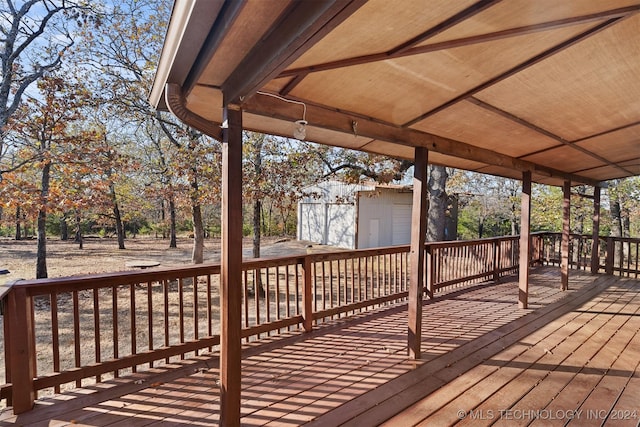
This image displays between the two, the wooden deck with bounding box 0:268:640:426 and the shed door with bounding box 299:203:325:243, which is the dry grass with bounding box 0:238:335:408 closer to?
the wooden deck with bounding box 0:268:640:426

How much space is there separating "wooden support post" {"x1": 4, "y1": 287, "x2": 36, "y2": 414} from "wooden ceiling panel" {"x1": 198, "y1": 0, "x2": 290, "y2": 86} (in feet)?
6.36

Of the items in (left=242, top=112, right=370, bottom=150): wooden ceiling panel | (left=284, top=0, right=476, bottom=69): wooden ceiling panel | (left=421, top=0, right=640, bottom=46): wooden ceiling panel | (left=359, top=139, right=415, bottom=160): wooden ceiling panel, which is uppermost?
(left=421, top=0, right=640, bottom=46): wooden ceiling panel

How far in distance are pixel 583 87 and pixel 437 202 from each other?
23.9 ft

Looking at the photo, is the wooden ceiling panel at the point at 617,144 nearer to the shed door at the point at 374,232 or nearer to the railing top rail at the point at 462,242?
the railing top rail at the point at 462,242

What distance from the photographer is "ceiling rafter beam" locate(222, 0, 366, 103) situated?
105 centimetres

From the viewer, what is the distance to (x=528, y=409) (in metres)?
2.27

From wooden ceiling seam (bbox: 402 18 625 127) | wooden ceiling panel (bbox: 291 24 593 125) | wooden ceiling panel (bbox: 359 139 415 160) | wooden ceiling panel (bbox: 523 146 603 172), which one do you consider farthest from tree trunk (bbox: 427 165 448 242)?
wooden ceiling panel (bbox: 291 24 593 125)

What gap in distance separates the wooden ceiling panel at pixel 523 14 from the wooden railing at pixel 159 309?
2.61m

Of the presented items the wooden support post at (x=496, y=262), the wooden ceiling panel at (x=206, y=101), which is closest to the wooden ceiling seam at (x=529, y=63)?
the wooden ceiling panel at (x=206, y=101)

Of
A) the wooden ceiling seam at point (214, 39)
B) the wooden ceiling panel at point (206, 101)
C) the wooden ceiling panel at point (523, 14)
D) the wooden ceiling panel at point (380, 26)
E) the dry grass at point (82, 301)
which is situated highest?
the wooden ceiling panel at point (523, 14)

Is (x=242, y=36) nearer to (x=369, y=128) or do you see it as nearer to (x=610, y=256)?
(x=369, y=128)

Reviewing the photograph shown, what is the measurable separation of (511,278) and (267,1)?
7191 mm

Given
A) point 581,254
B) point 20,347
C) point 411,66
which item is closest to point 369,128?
point 411,66

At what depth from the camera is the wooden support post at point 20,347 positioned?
210 centimetres
